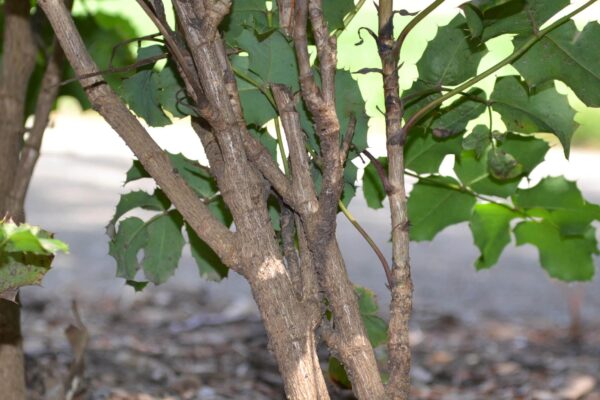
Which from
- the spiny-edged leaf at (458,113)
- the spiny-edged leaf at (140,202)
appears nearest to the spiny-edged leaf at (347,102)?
the spiny-edged leaf at (458,113)

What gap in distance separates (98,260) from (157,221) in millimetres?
2976

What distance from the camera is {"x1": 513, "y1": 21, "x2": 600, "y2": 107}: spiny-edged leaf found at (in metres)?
1.13

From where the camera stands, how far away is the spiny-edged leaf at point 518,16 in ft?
3.61

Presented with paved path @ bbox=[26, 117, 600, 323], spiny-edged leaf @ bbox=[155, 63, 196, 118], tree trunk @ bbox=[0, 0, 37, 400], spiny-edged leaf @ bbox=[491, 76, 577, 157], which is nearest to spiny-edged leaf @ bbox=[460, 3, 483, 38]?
spiny-edged leaf @ bbox=[491, 76, 577, 157]

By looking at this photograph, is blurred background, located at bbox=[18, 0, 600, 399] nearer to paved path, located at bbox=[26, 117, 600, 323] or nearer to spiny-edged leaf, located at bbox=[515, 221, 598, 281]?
paved path, located at bbox=[26, 117, 600, 323]

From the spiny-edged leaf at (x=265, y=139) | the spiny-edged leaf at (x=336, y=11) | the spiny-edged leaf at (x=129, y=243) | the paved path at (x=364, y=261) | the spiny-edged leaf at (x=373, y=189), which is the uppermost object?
the paved path at (x=364, y=261)

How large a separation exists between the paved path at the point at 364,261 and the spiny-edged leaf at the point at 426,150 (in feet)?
5.19

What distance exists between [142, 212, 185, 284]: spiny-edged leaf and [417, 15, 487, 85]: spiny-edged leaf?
46cm

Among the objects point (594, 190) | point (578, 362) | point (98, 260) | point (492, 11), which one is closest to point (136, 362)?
point (578, 362)

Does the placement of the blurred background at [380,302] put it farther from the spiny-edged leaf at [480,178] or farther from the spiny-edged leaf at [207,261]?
the spiny-edged leaf at [207,261]

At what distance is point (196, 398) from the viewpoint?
2.01 meters

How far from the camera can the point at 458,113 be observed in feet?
4.16

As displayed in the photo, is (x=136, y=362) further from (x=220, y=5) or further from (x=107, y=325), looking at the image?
(x=220, y=5)

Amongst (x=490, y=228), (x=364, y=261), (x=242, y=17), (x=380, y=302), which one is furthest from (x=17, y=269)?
(x=364, y=261)
